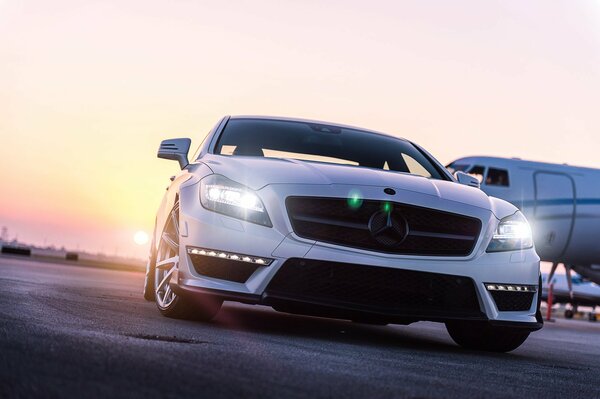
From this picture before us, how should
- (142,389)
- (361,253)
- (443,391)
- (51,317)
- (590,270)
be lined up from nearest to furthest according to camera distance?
1. (142,389)
2. (443,391)
3. (51,317)
4. (361,253)
5. (590,270)

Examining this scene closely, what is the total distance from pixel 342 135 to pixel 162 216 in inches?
67.9

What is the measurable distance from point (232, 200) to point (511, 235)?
2.00 meters

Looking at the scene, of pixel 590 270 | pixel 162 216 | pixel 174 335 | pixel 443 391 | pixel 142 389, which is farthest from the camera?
pixel 590 270

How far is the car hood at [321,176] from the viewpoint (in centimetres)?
581

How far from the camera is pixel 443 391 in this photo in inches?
139

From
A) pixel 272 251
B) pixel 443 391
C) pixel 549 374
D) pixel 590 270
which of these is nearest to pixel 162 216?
pixel 272 251

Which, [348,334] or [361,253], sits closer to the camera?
[361,253]

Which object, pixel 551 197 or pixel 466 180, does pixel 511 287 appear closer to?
pixel 466 180

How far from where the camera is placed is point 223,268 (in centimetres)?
559

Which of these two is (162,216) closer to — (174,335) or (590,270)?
(174,335)

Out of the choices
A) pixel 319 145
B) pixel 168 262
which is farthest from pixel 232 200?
pixel 319 145

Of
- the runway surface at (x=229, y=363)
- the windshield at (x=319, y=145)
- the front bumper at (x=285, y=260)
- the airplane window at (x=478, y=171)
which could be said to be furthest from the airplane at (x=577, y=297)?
the runway surface at (x=229, y=363)

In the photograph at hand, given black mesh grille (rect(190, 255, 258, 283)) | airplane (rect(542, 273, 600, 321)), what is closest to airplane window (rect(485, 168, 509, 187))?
black mesh grille (rect(190, 255, 258, 283))

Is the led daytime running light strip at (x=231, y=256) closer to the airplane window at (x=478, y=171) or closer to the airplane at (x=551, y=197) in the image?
the airplane at (x=551, y=197)
